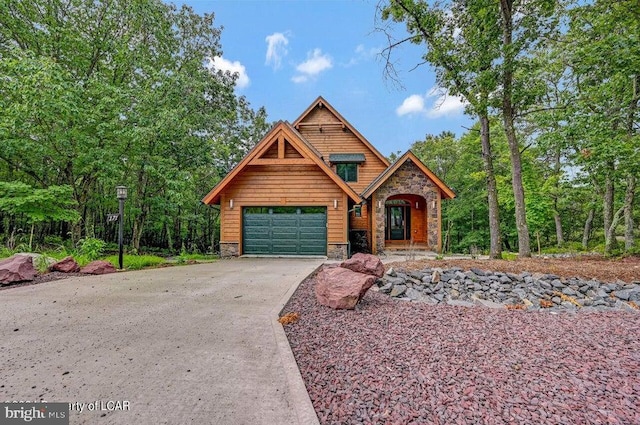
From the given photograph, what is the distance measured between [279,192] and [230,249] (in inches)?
111

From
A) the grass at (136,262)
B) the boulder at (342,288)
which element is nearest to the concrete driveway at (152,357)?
the boulder at (342,288)

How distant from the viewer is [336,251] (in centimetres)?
1080

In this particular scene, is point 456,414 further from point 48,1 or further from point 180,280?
point 48,1

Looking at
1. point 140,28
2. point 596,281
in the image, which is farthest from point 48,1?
point 596,281

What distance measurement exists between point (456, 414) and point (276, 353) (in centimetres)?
151

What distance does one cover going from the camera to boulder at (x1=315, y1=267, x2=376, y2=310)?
3.94m

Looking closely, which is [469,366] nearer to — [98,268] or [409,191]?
[98,268]

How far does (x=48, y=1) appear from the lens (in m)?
11.6

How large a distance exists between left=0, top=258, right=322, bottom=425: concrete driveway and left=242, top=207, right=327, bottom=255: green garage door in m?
6.08

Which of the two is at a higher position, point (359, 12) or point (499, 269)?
point (359, 12)

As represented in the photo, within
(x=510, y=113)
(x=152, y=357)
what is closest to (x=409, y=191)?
(x=510, y=113)

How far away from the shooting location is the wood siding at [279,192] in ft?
36.1

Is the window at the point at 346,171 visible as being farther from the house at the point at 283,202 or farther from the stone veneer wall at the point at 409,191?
the house at the point at 283,202

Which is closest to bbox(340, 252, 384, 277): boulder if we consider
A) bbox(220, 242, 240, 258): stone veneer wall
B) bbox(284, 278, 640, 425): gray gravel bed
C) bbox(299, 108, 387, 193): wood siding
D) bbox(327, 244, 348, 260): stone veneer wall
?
bbox(284, 278, 640, 425): gray gravel bed
